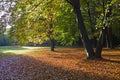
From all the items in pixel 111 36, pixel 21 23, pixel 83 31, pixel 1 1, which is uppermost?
pixel 1 1

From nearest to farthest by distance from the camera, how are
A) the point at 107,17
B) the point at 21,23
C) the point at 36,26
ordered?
the point at 21,23, the point at 36,26, the point at 107,17

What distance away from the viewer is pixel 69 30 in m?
35.4

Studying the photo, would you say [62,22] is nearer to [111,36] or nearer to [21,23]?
[111,36]

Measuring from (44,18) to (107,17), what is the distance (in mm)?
4828

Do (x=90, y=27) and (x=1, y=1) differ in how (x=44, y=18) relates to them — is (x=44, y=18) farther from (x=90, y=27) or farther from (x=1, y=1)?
(x=90, y=27)

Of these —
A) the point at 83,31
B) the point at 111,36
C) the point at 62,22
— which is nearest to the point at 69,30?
the point at 62,22

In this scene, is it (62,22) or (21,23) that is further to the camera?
(62,22)

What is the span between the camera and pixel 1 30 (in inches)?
499

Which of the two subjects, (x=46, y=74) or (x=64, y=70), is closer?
(x=46, y=74)

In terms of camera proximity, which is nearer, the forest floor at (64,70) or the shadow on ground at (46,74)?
the shadow on ground at (46,74)

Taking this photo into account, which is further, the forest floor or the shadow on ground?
the forest floor

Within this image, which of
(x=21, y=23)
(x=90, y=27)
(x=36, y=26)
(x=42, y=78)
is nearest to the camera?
(x=42, y=78)

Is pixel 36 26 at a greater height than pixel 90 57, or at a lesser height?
greater

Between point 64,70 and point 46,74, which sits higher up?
point 46,74
